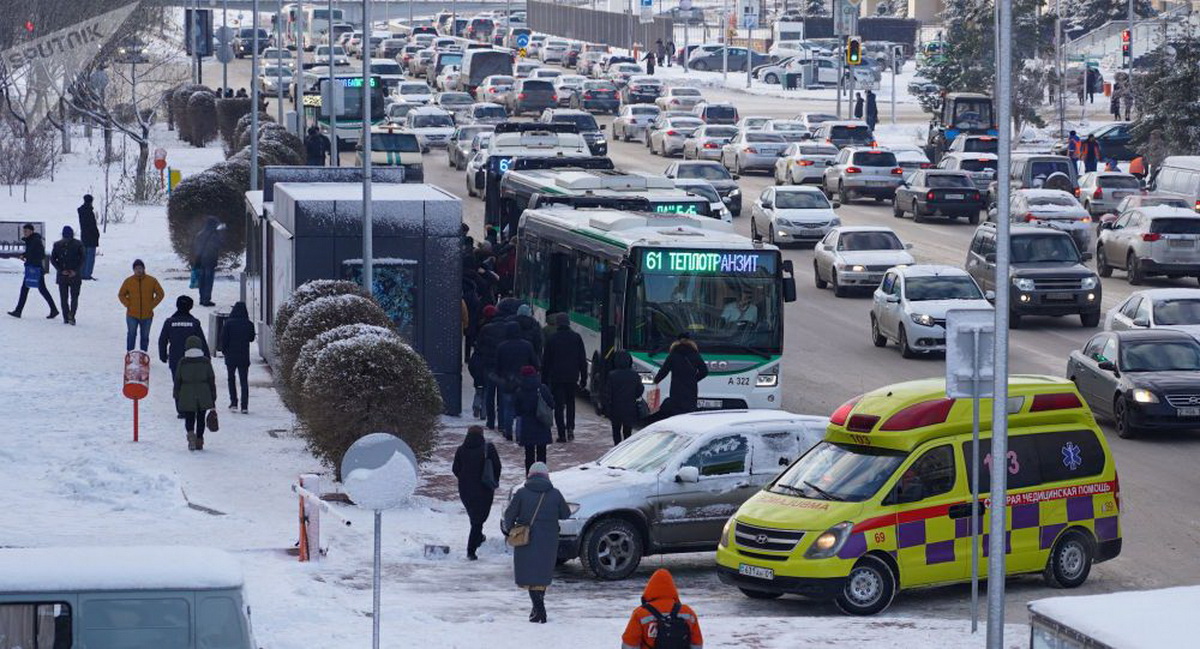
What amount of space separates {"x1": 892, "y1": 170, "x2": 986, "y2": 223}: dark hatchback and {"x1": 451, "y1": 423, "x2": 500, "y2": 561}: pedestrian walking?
103 ft

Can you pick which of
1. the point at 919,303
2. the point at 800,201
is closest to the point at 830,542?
the point at 919,303

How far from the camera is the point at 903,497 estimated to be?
16531 millimetres

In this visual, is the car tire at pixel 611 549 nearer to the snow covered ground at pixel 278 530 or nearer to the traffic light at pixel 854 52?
the snow covered ground at pixel 278 530

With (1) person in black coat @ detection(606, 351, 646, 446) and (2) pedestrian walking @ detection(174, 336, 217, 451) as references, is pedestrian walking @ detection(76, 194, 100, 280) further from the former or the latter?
(1) person in black coat @ detection(606, 351, 646, 446)

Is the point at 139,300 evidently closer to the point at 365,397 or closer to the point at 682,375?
the point at 365,397

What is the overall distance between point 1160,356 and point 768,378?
4.70 metres

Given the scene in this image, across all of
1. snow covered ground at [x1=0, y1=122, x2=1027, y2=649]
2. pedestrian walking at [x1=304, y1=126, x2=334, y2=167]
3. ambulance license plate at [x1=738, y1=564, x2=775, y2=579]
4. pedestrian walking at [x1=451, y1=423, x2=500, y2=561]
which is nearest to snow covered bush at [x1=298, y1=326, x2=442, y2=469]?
snow covered ground at [x1=0, y1=122, x2=1027, y2=649]

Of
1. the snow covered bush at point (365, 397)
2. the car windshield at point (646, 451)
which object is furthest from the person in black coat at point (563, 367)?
the car windshield at point (646, 451)

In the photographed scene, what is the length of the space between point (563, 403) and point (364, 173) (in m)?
3.76

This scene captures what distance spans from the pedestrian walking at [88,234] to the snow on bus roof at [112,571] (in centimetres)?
2504

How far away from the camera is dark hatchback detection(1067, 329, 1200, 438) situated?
23703 mm

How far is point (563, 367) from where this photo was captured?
2409cm

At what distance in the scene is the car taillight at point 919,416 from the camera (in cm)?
1673

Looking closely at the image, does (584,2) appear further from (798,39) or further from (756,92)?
(756,92)
